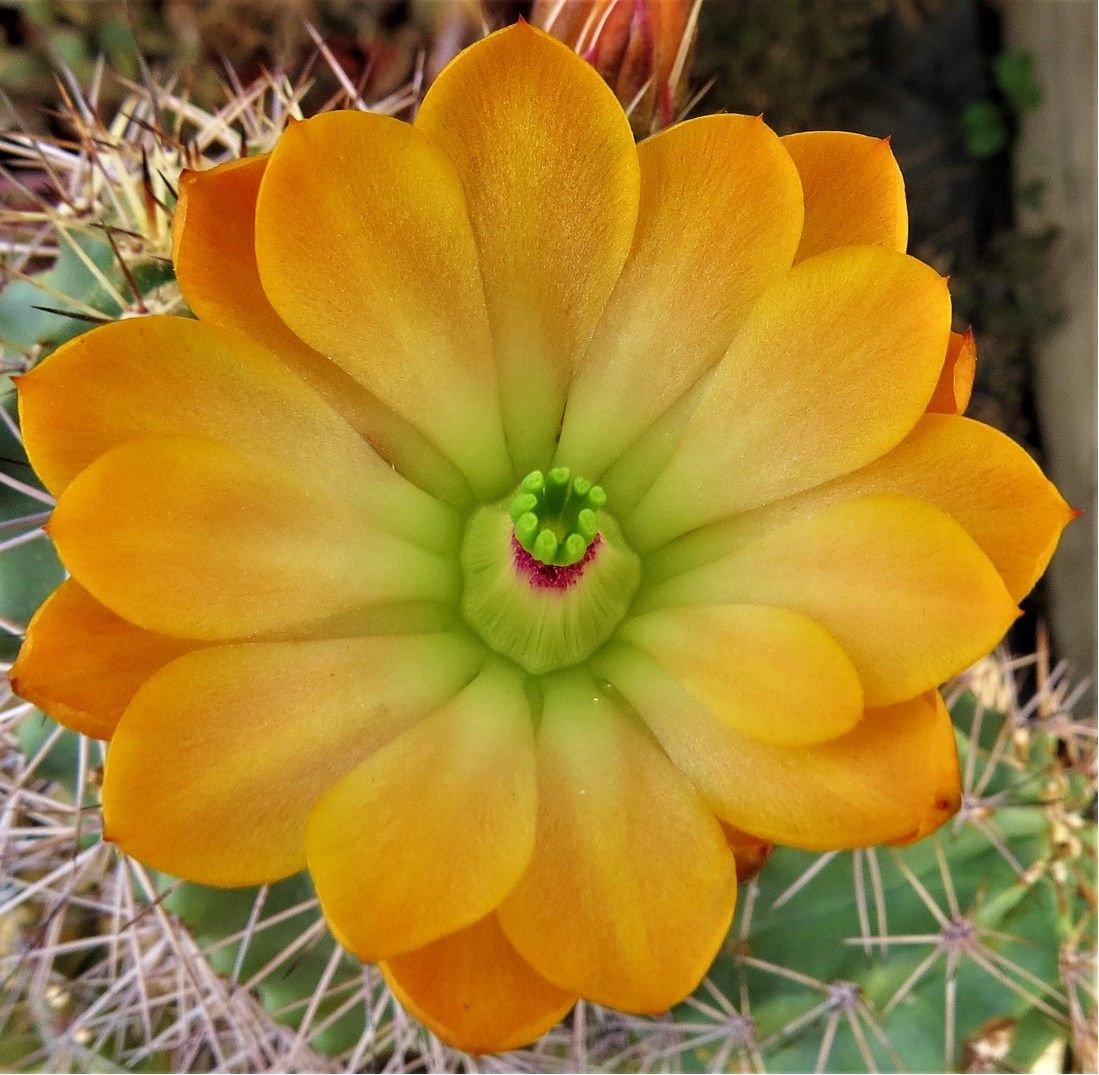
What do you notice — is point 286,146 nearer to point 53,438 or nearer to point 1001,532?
point 53,438

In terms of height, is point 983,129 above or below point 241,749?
below

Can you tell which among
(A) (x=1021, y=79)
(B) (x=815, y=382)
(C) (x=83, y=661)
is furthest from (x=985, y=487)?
(A) (x=1021, y=79)

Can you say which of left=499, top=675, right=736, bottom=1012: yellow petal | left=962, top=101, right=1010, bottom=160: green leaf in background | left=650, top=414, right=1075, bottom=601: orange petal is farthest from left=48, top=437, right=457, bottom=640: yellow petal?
left=962, top=101, right=1010, bottom=160: green leaf in background

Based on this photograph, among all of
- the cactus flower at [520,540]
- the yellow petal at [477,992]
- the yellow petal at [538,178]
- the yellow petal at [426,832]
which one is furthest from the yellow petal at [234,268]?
the yellow petal at [477,992]

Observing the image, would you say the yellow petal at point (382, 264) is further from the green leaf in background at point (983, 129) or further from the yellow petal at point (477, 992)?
the green leaf in background at point (983, 129)

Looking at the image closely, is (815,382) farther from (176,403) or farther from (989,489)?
(176,403)

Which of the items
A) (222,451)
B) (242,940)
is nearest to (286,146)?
Answer: (222,451)
